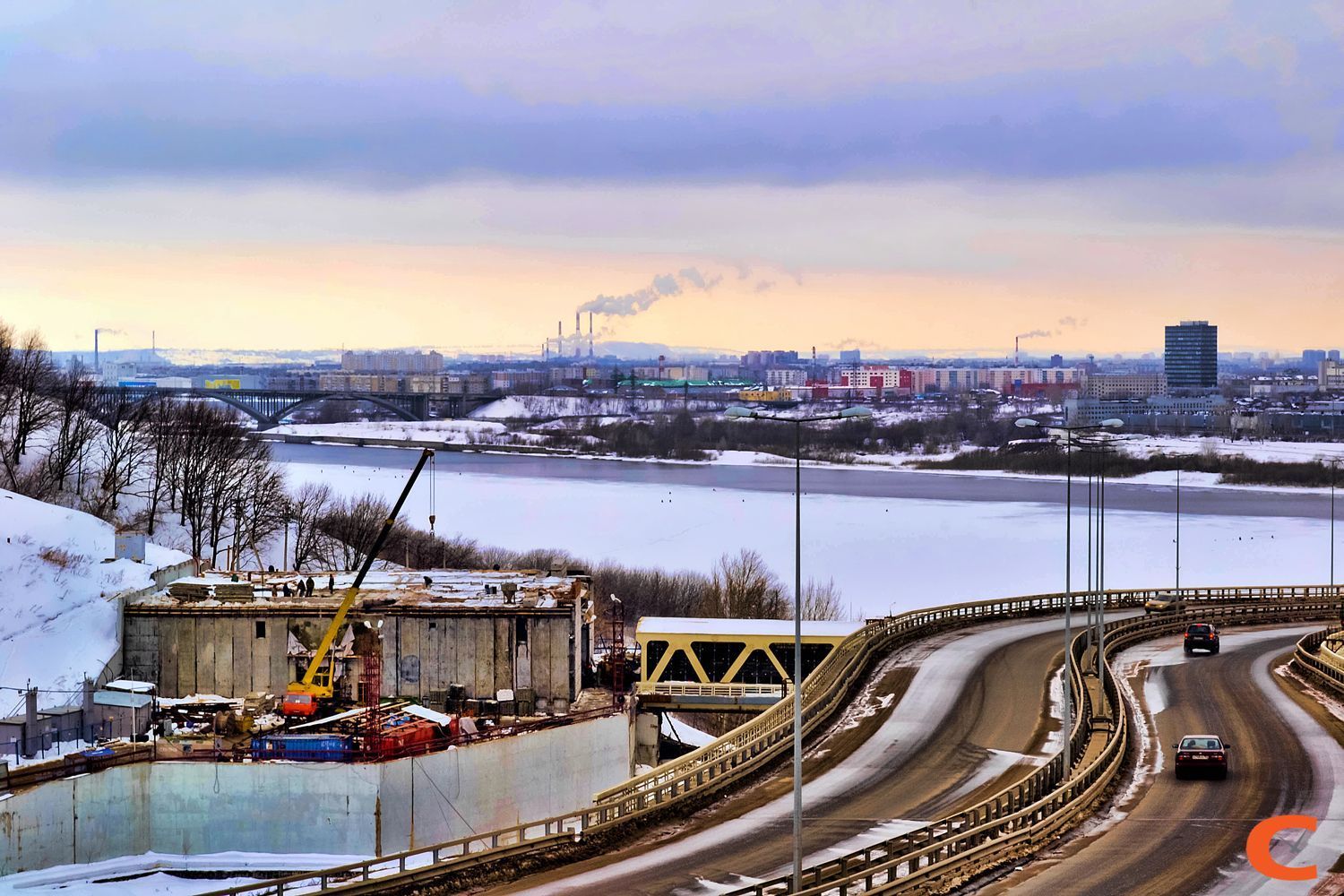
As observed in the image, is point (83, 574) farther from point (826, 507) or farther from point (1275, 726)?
point (826, 507)

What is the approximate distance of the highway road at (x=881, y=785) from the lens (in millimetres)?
21000

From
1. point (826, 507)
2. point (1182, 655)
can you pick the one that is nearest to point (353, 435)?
point (826, 507)

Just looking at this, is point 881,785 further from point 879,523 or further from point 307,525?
point 879,523

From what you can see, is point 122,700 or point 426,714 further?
point 122,700

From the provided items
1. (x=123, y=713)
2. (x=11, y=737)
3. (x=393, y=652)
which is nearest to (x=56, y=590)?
(x=123, y=713)

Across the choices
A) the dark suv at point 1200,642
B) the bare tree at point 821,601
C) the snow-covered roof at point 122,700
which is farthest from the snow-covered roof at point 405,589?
the dark suv at point 1200,642

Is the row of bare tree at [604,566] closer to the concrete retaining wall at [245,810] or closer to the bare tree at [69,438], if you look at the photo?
the bare tree at [69,438]

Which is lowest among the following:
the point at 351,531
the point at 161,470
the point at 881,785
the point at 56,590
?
the point at 881,785

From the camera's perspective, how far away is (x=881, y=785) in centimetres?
2638

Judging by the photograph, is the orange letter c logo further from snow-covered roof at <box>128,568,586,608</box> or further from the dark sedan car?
snow-covered roof at <box>128,568,586,608</box>

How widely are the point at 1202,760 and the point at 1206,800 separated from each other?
Answer: 1.86m

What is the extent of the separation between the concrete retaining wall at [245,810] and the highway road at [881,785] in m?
8.72

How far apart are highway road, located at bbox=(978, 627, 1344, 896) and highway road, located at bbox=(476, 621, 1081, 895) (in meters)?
2.53

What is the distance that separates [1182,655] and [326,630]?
22.9 meters
